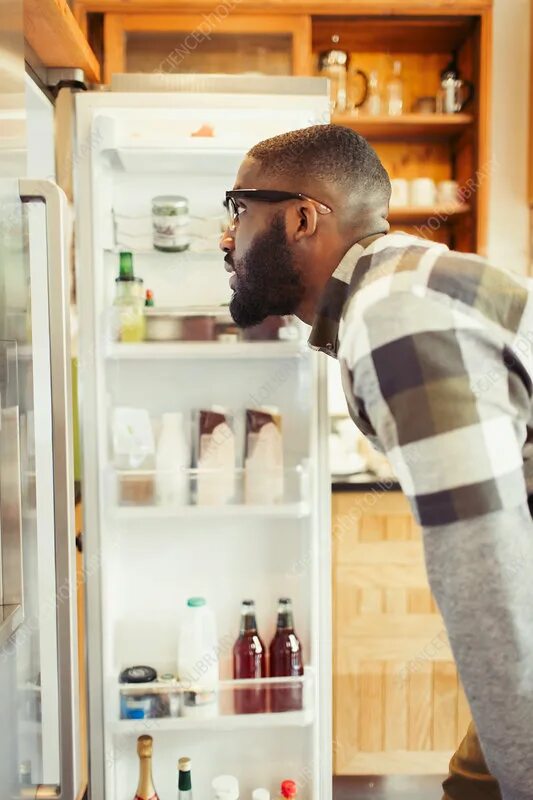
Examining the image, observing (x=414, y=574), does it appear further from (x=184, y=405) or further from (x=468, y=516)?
(x=468, y=516)

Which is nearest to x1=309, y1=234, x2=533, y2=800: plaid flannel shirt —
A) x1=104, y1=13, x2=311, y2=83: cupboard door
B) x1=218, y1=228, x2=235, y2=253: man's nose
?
x1=218, y1=228, x2=235, y2=253: man's nose

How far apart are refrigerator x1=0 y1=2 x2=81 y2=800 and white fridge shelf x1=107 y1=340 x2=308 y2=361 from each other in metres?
0.51

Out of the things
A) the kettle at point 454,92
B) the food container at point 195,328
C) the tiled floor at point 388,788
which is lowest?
the tiled floor at point 388,788

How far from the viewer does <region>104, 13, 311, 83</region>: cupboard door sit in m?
2.44

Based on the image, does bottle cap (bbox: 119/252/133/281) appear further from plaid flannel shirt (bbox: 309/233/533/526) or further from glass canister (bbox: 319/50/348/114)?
glass canister (bbox: 319/50/348/114)

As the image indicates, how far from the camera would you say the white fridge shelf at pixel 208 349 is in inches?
62.8

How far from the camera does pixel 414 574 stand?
2.22 meters

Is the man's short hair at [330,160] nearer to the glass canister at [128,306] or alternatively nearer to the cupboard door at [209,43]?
the glass canister at [128,306]

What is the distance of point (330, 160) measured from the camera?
105 cm

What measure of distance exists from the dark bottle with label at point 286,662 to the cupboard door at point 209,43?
1701mm

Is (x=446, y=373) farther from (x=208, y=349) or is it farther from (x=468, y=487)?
(x=208, y=349)

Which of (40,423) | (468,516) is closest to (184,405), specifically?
(40,423)

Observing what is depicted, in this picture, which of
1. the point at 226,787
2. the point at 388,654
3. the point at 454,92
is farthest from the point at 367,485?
the point at 454,92

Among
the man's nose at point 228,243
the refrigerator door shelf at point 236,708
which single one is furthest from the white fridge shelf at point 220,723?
the man's nose at point 228,243
